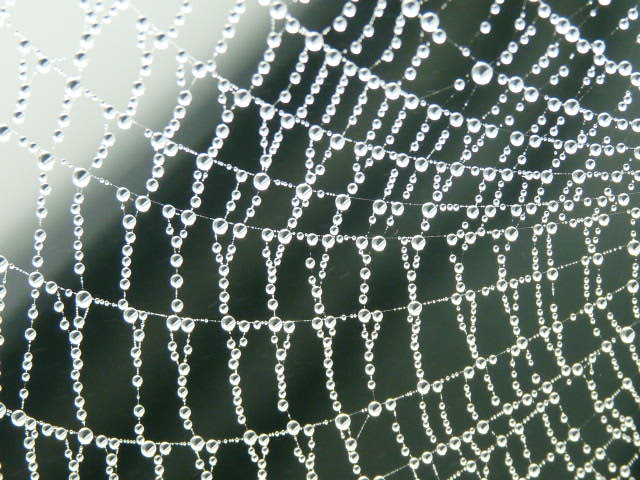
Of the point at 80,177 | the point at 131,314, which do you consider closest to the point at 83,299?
the point at 131,314

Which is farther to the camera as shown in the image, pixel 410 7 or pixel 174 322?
pixel 174 322

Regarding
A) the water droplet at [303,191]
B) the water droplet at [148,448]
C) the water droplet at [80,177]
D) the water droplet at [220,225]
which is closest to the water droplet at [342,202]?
the water droplet at [303,191]

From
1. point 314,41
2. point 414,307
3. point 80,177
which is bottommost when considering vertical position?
point 414,307

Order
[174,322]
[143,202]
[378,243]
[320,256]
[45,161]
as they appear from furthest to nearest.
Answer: [320,256] → [378,243] → [174,322] → [143,202] → [45,161]

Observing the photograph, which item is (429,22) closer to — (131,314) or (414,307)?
(414,307)

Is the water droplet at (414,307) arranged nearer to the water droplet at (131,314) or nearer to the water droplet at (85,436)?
the water droplet at (131,314)

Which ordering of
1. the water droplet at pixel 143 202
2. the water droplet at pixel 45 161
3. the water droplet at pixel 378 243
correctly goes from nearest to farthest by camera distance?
the water droplet at pixel 45 161 → the water droplet at pixel 143 202 → the water droplet at pixel 378 243

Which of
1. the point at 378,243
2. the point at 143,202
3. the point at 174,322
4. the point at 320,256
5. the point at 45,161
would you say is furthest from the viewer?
the point at 320,256

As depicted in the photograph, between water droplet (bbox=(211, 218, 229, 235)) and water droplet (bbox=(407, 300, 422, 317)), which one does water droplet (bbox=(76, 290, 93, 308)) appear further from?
water droplet (bbox=(407, 300, 422, 317))

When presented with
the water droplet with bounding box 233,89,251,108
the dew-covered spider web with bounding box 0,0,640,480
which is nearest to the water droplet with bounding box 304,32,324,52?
the water droplet with bounding box 233,89,251,108
